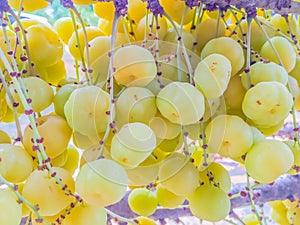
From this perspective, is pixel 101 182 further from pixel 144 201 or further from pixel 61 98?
pixel 144 201

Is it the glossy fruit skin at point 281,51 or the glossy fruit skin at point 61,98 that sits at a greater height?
the glossy fruit skin at point 281,51

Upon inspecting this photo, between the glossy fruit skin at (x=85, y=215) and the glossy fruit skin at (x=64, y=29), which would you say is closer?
the glossy fruit skin at (x=85, y=215)

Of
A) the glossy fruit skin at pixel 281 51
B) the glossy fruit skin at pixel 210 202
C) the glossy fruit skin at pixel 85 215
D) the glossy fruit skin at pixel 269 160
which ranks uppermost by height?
the glossy fruit skin at pixel 281 51

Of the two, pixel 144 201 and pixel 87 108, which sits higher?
pixel 87 108

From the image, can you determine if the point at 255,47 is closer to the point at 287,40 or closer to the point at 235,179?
the point at 287,40

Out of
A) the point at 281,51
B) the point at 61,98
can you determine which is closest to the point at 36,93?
the point at 61,98

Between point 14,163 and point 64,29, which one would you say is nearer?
point 14,163

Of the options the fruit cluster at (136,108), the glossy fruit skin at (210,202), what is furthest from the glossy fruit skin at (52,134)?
the glossy fruit skin at (210,202)

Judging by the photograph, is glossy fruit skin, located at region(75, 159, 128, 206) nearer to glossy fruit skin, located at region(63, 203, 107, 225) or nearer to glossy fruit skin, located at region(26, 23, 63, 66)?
glossy fruit skin, located at region(63, 203, 107, 225)

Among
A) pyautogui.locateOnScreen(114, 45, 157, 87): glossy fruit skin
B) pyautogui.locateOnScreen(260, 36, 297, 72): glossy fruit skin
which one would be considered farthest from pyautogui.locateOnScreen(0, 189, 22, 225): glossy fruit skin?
pyautogui.locateOnScreen(260, 36, 297, 72): glossy fruit skin

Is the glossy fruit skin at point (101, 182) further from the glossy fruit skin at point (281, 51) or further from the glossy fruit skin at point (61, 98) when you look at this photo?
the glossy fruit skin at point (281, 51)
